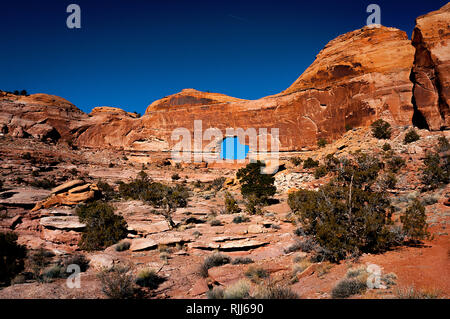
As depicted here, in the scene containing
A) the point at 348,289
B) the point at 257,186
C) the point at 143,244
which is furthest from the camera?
the point at 257,186

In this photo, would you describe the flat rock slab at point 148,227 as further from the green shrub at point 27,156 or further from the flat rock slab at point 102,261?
the green shrub at point 27,156

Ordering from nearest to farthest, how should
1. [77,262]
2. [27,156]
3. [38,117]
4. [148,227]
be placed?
[77,262]
[148,227]
[27,156]
[38,117]

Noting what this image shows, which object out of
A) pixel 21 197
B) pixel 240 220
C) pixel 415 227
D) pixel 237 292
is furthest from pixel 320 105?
pixel 21 197

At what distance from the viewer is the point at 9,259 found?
21.4ft

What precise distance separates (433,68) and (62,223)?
1336 inches

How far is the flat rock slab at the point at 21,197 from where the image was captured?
47.1ft

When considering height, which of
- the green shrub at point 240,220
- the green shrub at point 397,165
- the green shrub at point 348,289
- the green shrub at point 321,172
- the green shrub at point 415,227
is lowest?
the green shrub at point 240,220

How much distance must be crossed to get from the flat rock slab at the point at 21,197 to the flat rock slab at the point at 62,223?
4336 mm

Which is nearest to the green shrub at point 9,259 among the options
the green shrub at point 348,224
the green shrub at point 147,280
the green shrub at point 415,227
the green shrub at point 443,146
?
the green shrub at point 147,280

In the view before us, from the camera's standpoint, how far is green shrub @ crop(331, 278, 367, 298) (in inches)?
173

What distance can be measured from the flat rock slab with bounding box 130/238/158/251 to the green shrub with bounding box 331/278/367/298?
7690 millimetres

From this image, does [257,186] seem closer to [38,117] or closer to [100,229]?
[100,229]

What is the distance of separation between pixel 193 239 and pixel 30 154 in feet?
111
